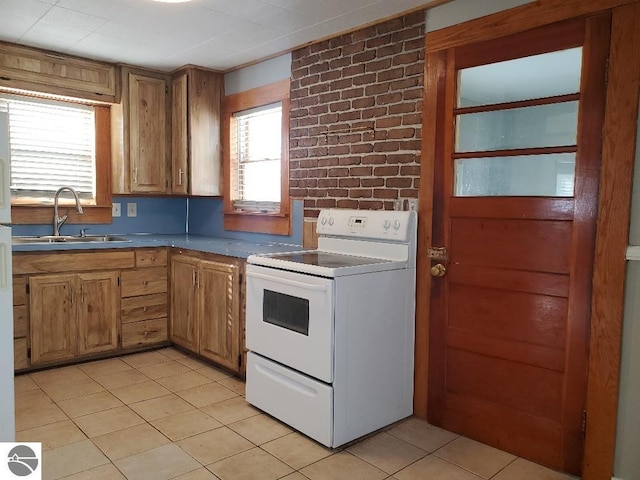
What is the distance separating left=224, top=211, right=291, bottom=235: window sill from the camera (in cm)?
363

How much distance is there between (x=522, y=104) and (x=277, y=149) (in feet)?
6.29

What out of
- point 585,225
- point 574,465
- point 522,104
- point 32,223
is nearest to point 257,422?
point 574,465

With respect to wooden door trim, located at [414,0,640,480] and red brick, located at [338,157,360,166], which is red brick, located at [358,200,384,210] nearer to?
red brick, located at [338,157,360,166]

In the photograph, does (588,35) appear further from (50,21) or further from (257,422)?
(50,21)

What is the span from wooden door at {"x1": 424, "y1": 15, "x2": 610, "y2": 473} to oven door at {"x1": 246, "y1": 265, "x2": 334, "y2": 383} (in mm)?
677

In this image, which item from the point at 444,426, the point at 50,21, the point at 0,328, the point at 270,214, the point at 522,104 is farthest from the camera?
the point at 270,214

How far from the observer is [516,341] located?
2367mm

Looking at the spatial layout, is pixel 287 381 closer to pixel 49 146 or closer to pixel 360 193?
pixel 360 193

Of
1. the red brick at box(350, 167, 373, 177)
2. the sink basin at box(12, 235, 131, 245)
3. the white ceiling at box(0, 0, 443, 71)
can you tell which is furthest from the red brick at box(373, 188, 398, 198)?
the sink basin at box(12, 235, 131, 245)

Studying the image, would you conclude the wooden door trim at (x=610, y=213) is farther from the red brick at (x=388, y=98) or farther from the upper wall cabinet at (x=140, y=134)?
the upper wall cabinet at (x=140, y=134)

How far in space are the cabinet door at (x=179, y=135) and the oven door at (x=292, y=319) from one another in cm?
162

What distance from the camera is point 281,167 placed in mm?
3639

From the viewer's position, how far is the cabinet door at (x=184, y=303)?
3611 millimetres

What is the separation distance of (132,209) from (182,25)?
1.86m
